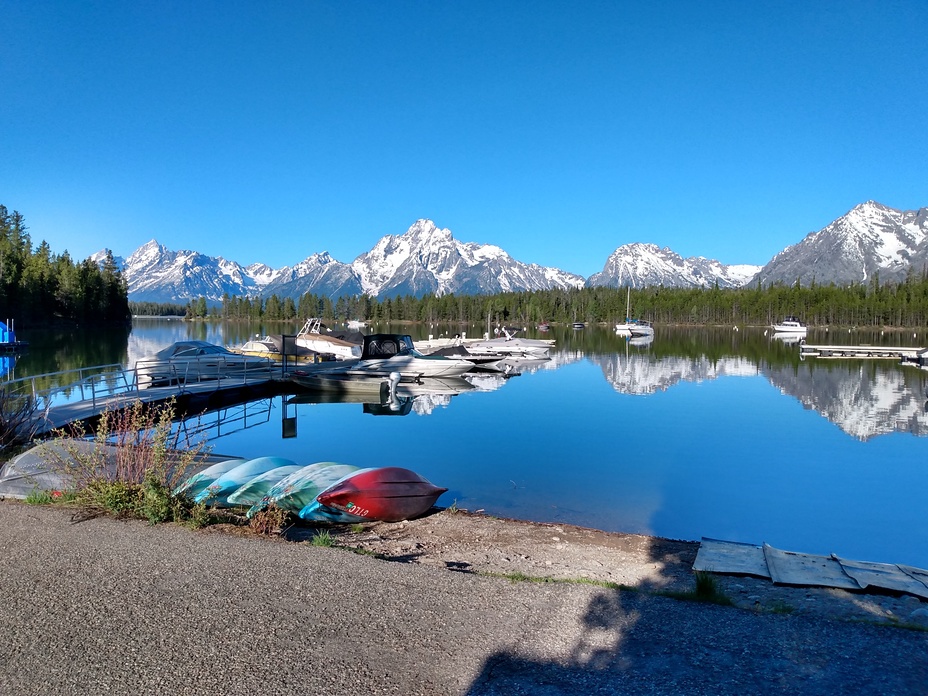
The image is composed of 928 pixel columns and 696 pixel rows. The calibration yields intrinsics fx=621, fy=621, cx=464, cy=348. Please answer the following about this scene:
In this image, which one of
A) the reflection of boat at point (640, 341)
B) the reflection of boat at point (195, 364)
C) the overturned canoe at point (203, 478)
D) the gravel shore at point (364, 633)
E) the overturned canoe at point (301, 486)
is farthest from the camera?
the reflection of boat at point (640, 341)

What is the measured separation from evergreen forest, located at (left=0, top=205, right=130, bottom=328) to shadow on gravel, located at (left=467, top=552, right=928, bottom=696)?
299ft

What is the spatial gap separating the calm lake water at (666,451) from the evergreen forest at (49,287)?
5496 cm

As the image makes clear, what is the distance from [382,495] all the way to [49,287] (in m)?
99.2

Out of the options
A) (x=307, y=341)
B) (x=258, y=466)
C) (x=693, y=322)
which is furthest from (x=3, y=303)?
(x=693, y=322)

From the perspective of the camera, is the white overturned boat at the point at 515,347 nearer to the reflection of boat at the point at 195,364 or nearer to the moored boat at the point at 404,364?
the moored boat at the point at 404,364

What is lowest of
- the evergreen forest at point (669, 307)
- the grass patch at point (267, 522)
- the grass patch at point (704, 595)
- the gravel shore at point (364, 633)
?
the grass patch at point (704, 595)

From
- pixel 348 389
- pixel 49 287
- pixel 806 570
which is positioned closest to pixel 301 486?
pixel 806 570

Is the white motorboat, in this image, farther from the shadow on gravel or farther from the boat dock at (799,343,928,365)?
the shadow on gravel

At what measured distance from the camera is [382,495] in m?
10.8

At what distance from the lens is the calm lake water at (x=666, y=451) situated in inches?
500

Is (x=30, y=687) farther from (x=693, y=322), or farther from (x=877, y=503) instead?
(x=693, y=322)

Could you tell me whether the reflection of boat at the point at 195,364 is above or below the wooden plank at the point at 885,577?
above

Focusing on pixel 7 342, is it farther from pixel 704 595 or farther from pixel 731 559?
pixel 704 595

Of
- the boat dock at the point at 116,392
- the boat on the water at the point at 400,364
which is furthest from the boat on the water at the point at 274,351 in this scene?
the boat dock at the point at 116,392
